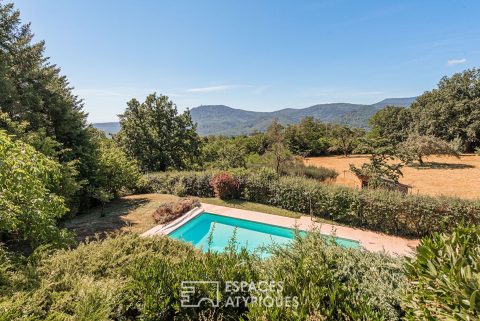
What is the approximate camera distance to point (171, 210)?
486 inches

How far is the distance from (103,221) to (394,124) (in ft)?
172

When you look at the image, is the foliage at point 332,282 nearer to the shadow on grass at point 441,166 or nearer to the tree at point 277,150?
the tree at point 277,150

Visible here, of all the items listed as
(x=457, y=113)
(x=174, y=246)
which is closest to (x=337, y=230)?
(x=174, y=246)

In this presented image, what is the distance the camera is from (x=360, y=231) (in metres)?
10.9

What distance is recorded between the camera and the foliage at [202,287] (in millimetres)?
2895

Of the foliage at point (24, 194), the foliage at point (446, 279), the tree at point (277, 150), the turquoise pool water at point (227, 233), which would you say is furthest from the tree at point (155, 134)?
the foliage at point (446, 279)

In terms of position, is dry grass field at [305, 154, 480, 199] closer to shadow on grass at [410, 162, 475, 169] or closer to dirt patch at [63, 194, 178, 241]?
shadow on grass at [410, 162, 475, 169]

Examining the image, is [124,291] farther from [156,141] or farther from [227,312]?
[156,141]

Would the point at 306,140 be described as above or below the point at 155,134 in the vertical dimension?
below

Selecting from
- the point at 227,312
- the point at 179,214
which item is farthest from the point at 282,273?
the point at 179,214

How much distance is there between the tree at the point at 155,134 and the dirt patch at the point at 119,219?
8.54 m

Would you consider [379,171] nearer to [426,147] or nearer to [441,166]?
[426,147]

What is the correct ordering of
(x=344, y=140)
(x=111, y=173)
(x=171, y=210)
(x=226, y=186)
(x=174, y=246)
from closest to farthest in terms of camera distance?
(x=174, y=246) → (x=171, y=210) → (x=111, y=173) → (x=226, y=186) → (x=344, y=140)

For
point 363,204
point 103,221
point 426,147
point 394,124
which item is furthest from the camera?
point 394,124
